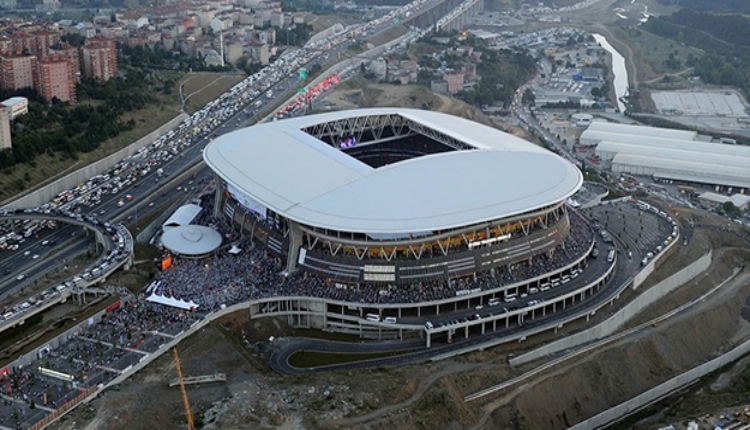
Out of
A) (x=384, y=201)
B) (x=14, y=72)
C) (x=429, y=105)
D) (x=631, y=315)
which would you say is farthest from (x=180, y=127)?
(x=631, y=315)

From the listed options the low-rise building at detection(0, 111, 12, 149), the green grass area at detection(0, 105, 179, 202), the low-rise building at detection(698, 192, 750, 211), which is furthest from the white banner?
the low-rise building at detection(698, 192, 750, 211)

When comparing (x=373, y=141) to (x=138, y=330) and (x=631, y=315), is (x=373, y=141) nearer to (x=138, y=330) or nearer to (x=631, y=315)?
(x=631, y=315)

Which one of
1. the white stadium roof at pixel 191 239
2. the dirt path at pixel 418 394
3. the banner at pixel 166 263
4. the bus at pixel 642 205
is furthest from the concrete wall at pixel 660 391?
the banner at pixel 166 263

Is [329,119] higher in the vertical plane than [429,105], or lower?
higher

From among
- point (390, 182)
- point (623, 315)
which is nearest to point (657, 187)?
point (623, 315)

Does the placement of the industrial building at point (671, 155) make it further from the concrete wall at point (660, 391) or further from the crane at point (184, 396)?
the crane at point (184, 396)
